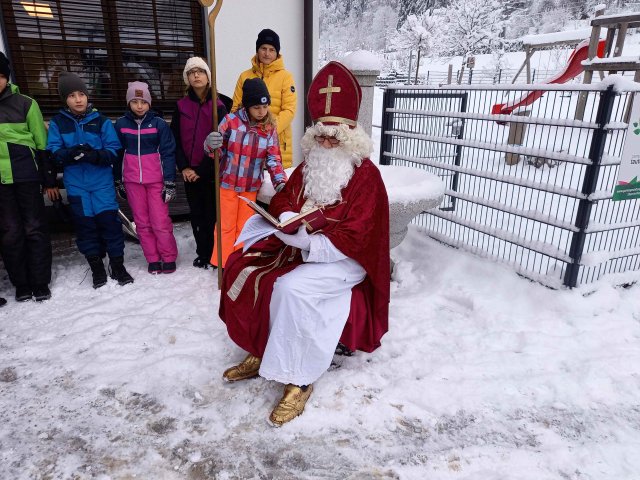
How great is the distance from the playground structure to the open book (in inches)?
85.7

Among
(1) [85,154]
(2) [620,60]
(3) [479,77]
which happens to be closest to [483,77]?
(3) [479,77]

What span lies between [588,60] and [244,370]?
825cm

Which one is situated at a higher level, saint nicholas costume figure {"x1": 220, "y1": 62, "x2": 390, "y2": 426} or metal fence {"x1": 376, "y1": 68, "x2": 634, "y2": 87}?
metal fence {"x1": 376, "y1": 68, "x2": 634, "y2": 87}

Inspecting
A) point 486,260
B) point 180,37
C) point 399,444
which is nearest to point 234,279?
point 399,444

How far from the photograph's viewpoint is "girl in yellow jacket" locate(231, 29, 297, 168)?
415cm

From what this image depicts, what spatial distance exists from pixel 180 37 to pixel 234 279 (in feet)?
13.6

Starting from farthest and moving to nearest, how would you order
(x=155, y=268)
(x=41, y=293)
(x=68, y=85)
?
(x=155, y=268), (x=41, y=293), (x=68, y=85)

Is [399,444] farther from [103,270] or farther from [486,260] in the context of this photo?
[103,270]

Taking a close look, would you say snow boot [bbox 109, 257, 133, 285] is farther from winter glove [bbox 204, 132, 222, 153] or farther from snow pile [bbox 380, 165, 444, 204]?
snow pile [bbox 380, 165, 444, 204]

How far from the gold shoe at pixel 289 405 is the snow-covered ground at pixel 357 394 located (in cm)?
5

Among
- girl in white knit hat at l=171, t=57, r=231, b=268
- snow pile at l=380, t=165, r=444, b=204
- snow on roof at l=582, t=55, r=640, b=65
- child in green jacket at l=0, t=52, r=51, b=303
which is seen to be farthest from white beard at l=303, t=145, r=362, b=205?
snow on roof at l=582, t=55, r=640, b=65

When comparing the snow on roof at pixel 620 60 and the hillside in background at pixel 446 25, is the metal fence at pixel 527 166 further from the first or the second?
the hillside in background at pixel 446 25

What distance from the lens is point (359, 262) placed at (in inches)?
101

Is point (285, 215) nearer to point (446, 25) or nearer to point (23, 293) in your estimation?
point (23, 293)
